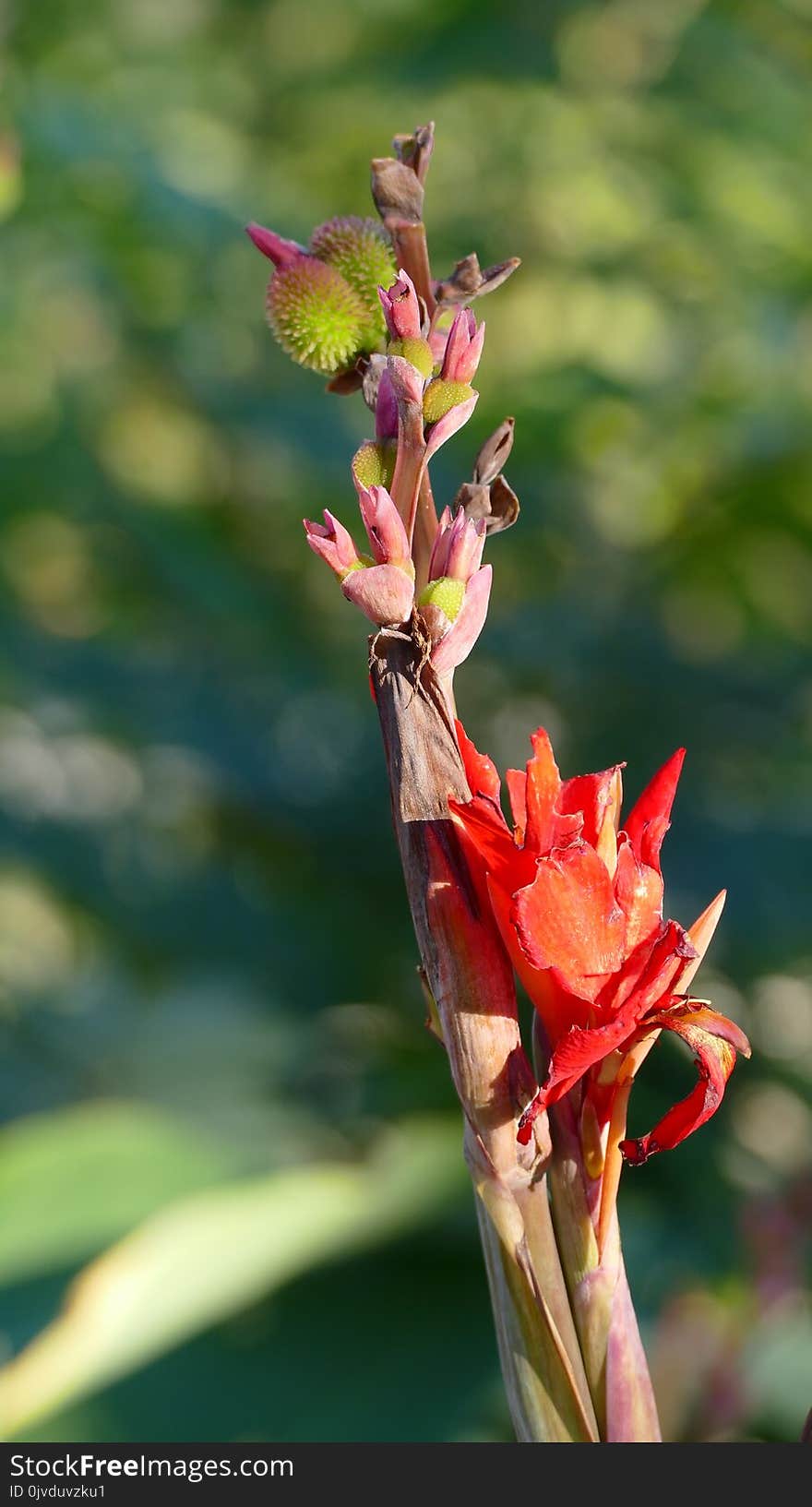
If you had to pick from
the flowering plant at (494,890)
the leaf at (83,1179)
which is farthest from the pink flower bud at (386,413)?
the leaf at (83,1179)

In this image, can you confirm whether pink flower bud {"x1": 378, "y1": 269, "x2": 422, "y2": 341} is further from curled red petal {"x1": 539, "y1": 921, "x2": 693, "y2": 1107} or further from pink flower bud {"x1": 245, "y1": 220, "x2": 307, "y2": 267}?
curled red petal {"x1": 539, "y1": 921, "x2": 693, "y2": 1107}

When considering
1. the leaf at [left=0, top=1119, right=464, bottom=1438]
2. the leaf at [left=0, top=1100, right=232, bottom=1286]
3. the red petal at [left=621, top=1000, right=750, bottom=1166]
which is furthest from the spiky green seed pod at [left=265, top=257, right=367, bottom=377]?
the leaf at [left=0, top=1100, right=232, bottom=1286]

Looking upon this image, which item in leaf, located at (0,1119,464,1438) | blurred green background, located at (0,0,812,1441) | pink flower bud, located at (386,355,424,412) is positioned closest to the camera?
pink flower bud, located at (386,355,424,412)

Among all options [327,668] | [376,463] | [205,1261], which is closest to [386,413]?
[376,463]

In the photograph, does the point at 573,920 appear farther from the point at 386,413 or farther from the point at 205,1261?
the point at 205,1261

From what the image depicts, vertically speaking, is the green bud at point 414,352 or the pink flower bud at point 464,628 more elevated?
the green bud at point 414,352

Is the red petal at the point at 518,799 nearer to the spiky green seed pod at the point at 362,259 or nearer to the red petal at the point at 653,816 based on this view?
the red petal at the point at 653,816

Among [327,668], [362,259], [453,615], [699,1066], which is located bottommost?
[699,1066]
